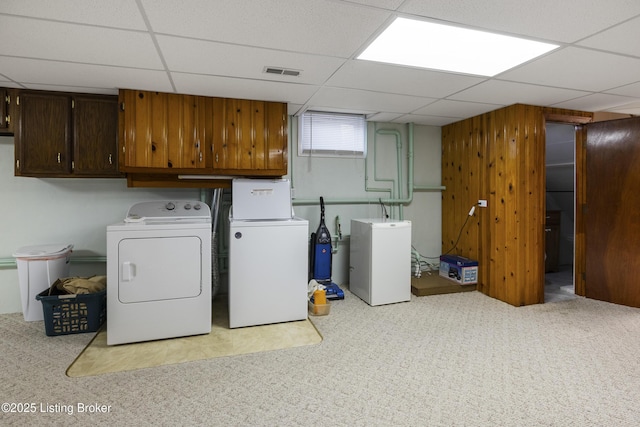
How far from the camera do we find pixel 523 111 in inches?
130

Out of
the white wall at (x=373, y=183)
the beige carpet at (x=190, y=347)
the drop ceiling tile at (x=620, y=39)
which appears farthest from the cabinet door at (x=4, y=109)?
the drop ceiling tile at (x=620, y=39)

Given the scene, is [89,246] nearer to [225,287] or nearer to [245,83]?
[225,287]

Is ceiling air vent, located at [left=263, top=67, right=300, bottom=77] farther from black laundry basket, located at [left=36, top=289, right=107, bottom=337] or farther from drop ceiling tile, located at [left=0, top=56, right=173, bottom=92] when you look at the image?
black laundry basket, located at [left=36, top=289, right=107, bottom=337]

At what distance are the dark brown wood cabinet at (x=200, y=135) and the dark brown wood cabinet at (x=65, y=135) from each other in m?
0.30

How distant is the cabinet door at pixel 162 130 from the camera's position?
282 cm

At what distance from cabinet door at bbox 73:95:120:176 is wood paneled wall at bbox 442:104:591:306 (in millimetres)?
3837

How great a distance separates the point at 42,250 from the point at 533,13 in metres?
4.06

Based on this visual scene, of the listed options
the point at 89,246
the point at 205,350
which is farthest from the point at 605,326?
the point at 89,246

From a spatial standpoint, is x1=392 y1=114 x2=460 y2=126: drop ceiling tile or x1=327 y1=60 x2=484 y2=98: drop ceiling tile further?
x1=392 y1=114 x2=460 y2=126: drop ceiling tile

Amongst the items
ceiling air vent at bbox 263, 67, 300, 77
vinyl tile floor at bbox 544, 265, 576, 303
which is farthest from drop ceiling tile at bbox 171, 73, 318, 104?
vinyl tile floor at bbox 544, 265, 576, 303

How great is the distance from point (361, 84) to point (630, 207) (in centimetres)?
310

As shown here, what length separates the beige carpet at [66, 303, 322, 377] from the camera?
224 centimetres

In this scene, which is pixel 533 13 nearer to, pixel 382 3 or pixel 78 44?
pixel 382 3

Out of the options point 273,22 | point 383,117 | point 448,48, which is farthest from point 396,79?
point 383,117
